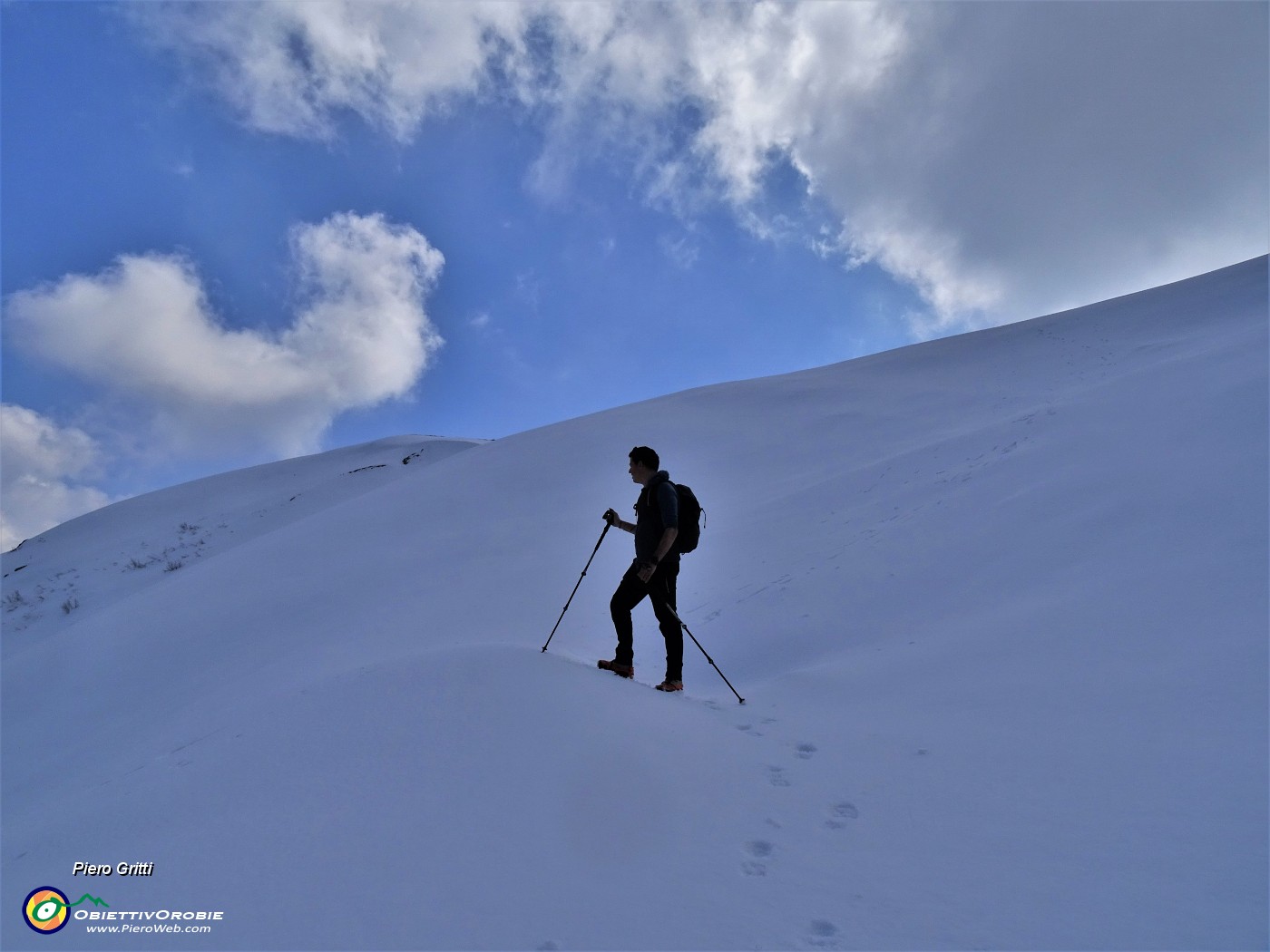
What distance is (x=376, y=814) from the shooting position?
2.77m

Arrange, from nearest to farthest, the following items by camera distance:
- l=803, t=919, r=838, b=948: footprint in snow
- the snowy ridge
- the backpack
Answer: l=803, t=919, r=838, b=948: footprint in snow → the backpack → the snowy ridge

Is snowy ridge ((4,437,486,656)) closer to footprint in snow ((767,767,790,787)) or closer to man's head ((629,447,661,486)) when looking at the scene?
man's head ((629,447,661,486))

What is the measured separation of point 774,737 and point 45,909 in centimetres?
334

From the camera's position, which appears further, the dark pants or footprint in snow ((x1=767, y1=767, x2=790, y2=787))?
the dark pants

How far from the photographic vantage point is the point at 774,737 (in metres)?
3.81

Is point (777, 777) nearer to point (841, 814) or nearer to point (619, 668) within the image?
point (841, 814)

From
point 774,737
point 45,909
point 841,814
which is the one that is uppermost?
point 774,737

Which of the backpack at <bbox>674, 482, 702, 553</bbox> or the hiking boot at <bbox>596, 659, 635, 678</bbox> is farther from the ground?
the backpack at <bbox>674, 482, 702, 553</bbox>

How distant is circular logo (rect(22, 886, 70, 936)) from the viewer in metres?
2.48

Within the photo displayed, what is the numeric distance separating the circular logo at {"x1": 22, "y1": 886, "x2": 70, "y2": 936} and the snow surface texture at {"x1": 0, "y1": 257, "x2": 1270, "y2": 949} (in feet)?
0.24

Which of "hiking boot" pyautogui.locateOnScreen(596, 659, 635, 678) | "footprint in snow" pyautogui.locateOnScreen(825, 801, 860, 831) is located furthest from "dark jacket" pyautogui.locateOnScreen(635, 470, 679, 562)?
"footprint in snow" pyautogui.locateOnScreen(825, 801, 860, 831)

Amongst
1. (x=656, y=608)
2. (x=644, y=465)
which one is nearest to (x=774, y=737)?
(x=656, y=608)

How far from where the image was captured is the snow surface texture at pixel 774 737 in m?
2.27

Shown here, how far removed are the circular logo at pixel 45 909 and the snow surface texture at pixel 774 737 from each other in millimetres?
73
